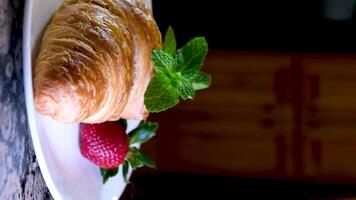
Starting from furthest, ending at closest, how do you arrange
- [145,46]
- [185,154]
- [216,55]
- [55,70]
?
1. [185,154]
2. [216,55]
3. [145,46]
4. [55,70]

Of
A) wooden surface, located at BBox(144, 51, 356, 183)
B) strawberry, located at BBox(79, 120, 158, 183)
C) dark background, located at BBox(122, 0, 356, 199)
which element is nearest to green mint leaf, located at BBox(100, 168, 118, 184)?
strawberry, located at BBox(79, 120, 158, 183)

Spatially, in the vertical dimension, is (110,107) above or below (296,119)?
above

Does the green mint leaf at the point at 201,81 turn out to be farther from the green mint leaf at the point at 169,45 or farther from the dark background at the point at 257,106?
the dark background at the point at 257,106

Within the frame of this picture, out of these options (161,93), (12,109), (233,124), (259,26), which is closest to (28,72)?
(12,109)

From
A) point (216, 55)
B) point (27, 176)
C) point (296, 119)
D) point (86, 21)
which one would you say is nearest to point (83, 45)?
point (86, 21)

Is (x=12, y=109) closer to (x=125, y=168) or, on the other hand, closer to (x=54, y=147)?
(x=54, y=147)

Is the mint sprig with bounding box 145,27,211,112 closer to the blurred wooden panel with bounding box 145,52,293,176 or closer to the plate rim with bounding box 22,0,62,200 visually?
the plate rim with bounding box 22,0,62,200

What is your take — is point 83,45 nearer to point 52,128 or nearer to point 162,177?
point 52,128
